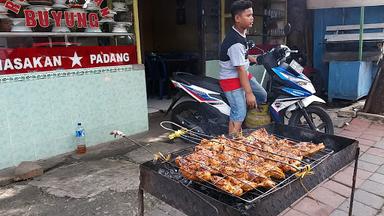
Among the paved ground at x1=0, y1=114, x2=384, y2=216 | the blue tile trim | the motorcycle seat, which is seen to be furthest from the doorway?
the paved ground at x1=0, y1=114, x2=384, y2=216

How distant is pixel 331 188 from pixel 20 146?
3.52m

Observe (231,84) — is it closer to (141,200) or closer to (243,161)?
(243,161)

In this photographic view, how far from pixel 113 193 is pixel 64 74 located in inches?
69.1

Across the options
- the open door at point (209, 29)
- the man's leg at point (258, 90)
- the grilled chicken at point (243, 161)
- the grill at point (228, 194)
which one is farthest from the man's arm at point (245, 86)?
the open door at point (209, 29)

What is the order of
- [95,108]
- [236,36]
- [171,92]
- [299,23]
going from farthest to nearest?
1. [299,23]
2. [171,92]
3. [95,108]
4. [236,36]

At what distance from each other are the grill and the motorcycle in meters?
2.07

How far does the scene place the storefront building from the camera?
366cm

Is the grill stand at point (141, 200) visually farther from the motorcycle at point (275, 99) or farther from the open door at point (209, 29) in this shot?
the open door at point (209, 29)

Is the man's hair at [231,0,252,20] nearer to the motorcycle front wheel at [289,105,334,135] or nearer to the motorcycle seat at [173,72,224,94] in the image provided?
the motorcycle seat at [173,72,224,94]

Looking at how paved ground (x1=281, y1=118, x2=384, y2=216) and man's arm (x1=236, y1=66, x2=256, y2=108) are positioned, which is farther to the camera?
man's arm (x1=236, y1=66, x2=256, y2=108)

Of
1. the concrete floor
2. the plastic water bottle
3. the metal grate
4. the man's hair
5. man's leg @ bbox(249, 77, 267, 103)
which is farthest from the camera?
man's leg @ bbox(249, 77, 267, 103)

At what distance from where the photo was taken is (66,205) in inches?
117

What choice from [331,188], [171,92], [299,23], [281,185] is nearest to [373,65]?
[299,23]

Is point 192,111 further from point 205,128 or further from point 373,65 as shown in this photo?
point 373,65
